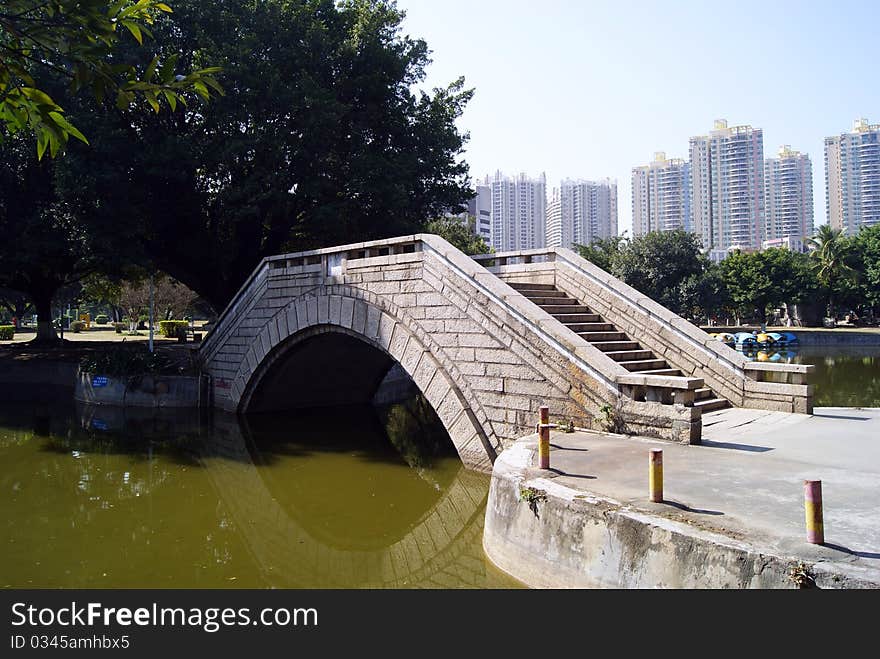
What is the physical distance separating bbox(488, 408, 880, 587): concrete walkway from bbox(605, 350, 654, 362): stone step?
1.65 meters

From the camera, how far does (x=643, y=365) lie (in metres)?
10.7

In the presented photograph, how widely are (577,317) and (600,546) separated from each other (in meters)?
7.18

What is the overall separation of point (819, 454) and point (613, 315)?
16.6 ft

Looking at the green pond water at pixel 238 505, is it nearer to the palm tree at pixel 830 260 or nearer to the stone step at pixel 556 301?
the stone step at pixel 556 301

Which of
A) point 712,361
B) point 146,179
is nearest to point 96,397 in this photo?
point 146,179

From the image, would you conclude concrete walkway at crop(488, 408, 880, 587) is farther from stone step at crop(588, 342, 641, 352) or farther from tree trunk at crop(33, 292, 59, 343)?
tree trunk at crop(33, 292, 59, 343)

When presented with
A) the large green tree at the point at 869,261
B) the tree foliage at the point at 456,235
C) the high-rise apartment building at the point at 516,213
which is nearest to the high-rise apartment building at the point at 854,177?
the high-rise apartment building at the point at 516,213

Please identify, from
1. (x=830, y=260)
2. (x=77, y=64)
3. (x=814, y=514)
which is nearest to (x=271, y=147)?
(x=77, y=64)

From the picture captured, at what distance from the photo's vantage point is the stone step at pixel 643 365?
33.8 ft

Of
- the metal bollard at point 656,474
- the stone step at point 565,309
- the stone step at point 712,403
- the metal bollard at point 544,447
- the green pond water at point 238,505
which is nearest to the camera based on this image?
the metal bollard at point 656,474

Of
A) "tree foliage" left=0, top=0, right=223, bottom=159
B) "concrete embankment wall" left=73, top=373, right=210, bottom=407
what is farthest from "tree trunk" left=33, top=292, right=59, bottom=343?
"tree foliage" left=0, top=0, right=223, bottom=159

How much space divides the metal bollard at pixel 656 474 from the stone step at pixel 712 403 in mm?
4866

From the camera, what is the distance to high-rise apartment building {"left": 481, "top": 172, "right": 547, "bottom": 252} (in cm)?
11250

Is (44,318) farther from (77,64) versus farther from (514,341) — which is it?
(77,64)
